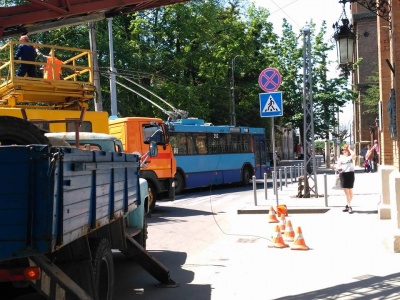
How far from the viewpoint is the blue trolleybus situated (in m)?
23.3

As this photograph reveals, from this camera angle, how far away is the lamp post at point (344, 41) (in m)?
12.3

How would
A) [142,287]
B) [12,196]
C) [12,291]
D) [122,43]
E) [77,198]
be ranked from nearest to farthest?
[12,196] < [77,198] < [12,291] < [142,287] < [122,43]

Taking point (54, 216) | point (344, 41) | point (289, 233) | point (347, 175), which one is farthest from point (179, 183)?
point (54, 216)

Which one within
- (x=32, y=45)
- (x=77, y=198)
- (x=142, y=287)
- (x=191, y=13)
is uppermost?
(x=191, y=13)

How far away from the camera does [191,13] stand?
3569 centimetres

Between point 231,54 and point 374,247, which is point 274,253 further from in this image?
point 231,54

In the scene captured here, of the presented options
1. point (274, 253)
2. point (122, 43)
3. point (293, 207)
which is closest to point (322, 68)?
point (122, 43)

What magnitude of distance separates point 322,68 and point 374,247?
A: 95.0 feet

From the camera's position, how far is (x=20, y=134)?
4.70m

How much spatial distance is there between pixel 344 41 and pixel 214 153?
13.3 m

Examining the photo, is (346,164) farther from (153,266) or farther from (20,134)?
(20,134)

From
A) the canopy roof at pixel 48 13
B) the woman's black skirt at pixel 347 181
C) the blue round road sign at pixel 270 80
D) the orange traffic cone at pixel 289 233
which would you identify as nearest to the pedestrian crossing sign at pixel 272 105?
the blue round road sign at pixel 270 80

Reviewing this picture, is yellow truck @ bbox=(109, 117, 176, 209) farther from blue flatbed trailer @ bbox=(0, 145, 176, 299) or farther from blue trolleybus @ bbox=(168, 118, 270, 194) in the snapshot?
blue flatbed trailer @ bbox=(0, 145, 176, 299)

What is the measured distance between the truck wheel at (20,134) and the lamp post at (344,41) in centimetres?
916
